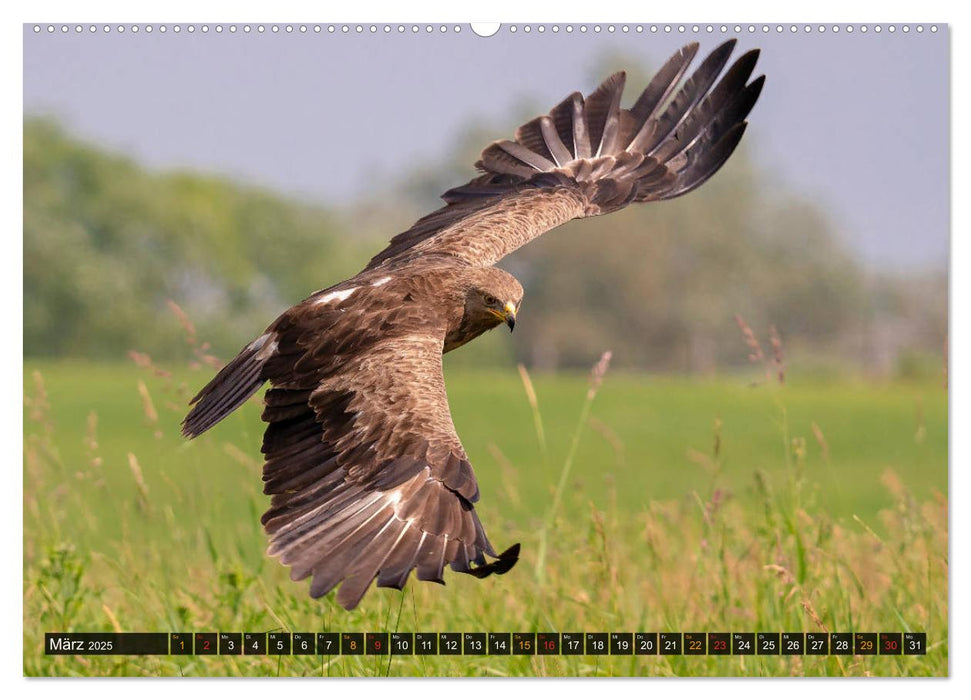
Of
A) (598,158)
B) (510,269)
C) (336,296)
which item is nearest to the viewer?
(336,296)

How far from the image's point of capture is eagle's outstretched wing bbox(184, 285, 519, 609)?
487cm

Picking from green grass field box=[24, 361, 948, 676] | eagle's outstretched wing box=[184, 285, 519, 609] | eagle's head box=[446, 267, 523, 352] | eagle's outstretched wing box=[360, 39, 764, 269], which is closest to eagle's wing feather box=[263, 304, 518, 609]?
eagle's outstretched wing box=[184, 285, 519, 609]

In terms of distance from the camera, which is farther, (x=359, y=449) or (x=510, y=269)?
(x=510, y=269)

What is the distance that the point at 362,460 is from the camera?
17.5 ft

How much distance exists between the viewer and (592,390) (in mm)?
5801

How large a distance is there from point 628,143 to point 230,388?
342 centimetres

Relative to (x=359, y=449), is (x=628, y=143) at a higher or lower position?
higher

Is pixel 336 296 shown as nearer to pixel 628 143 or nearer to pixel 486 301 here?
pixel 486 301

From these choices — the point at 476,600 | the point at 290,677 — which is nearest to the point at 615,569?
the point at 476,600

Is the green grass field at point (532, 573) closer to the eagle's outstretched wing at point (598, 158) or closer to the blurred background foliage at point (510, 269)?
the blurred background foliage at point (510, 269)

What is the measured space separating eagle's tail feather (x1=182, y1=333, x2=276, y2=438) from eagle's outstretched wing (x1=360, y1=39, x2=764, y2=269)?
4.37 ft

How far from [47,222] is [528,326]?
32.5ft

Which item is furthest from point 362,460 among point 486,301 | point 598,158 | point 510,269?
point 510,269

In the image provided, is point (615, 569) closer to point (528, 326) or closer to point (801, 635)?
point (801, 635)
